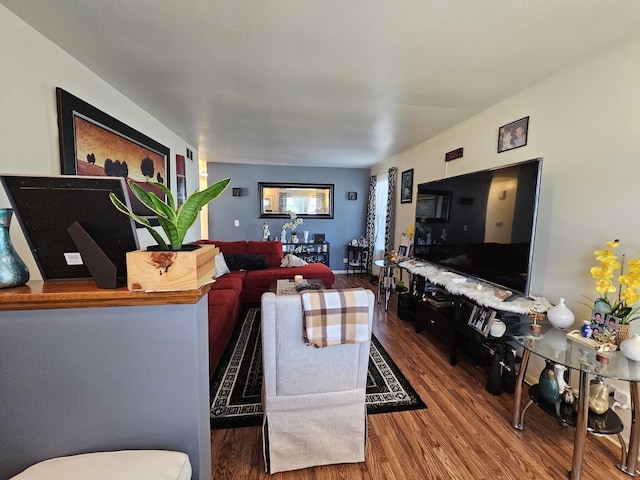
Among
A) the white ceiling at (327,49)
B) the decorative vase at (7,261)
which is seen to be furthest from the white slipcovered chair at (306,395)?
the white ceiling at (327,49)

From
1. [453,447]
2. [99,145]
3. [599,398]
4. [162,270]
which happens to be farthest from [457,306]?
[99,145]

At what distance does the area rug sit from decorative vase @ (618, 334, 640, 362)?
116 centimetres

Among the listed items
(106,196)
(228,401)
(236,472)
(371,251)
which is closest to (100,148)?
(106,196)

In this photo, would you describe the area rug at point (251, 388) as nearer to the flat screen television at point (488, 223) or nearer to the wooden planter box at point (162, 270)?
the flat screen television at point (488, 223)

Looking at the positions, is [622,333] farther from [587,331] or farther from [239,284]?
[239,284]

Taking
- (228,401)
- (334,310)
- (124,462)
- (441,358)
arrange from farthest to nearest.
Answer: (441,358)
(228,401)
(334,310)
(124,462)

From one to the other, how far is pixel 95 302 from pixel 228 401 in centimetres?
143

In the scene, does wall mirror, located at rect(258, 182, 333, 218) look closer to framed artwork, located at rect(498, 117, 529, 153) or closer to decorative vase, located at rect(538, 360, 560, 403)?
framed artwork, located at rect(498, 117, 529, 153)

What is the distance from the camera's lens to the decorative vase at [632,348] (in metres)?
1.35

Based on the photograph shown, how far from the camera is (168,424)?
894 mm

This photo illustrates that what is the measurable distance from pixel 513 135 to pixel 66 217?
116 inches

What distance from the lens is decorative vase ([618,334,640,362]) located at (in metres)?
1.35

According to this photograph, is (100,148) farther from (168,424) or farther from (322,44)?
(168,424)

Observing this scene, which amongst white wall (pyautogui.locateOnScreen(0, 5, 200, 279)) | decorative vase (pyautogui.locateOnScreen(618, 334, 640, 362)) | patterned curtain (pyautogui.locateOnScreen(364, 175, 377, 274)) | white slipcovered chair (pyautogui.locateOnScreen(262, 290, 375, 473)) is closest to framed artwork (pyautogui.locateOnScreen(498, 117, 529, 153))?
decorative vase (pyautogui.locateOnScreen(618, 334, 640, 362))
